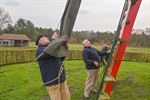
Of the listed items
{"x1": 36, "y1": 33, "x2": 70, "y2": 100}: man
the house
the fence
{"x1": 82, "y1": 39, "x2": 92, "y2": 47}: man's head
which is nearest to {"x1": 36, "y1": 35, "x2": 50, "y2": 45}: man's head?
{"x1": 36, "y1": 33, "x2": 70, "y2": 100}: man

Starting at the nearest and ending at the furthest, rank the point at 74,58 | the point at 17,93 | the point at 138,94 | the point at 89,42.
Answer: the point at 89,42 → the point at 138,94 → the point at 17,93 → the point at 74,58

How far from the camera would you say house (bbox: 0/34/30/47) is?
6475cm

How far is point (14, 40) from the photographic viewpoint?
6550cm

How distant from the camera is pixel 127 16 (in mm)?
4504

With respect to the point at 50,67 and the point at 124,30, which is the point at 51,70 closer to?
the point at 50,67

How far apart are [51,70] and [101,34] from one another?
686 cm

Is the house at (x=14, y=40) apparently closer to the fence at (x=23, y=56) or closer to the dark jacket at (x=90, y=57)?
the fence at (x=23, y=56)

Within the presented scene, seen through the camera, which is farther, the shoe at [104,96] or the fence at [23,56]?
the fence at [23,56]

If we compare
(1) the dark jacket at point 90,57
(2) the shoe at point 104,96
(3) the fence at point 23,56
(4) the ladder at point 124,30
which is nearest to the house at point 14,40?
(3) the fence at point 23,56

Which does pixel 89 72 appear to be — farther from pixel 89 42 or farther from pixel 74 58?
pixel 74 58

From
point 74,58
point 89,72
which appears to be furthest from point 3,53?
point 89,72

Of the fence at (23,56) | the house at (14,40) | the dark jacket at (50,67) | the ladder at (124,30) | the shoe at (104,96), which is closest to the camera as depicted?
the ladder at (124,30)

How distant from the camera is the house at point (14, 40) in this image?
64.8 m

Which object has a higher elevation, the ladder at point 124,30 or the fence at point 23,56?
the ladder at point 124,30
